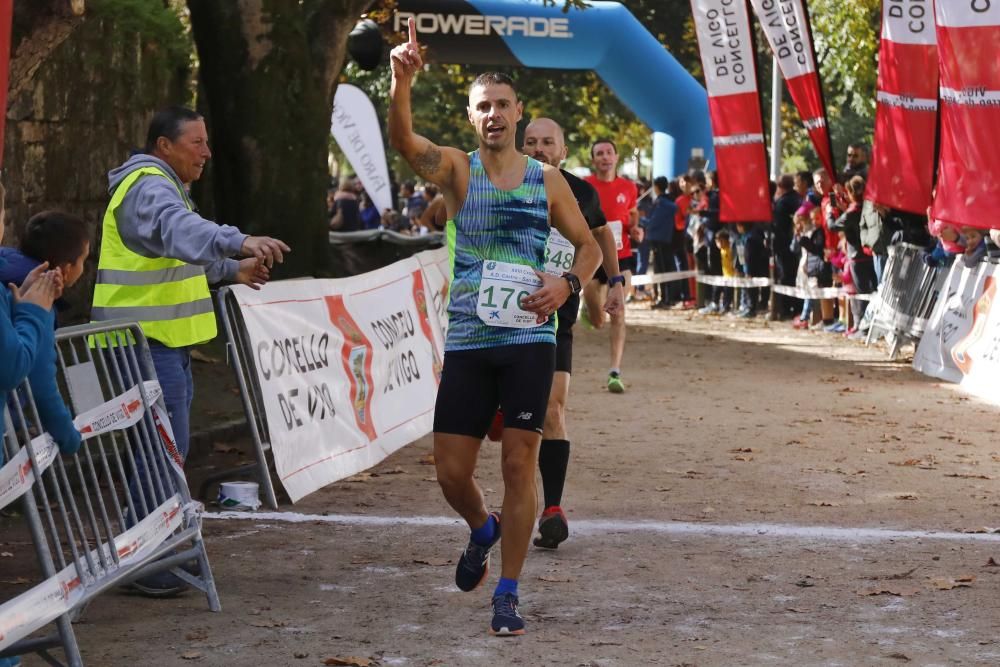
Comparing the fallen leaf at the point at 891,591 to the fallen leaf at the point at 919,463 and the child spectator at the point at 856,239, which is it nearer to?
the fallen leaf at the point at 919,463

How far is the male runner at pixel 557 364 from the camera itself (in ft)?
25.4

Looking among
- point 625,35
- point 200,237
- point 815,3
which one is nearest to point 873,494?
point 200,237

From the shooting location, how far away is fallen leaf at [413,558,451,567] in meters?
7.33

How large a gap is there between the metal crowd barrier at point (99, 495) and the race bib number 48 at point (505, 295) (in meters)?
1.40

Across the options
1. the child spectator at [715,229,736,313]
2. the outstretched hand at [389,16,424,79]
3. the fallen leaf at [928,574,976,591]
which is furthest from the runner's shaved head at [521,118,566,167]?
the child spectator at [715,229,736,313]

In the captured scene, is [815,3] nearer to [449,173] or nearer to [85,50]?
[85,50]

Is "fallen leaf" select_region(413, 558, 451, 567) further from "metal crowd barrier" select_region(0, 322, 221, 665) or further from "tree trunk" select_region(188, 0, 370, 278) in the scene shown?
"tree trunk" select_region(188, 0, 370, 278)

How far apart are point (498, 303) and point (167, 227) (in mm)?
1388

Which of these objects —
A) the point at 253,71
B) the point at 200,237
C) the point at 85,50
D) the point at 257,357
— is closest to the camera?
the point at 200,237

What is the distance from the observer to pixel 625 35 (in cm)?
2528

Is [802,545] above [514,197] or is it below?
below

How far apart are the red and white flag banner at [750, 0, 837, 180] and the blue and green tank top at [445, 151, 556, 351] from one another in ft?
43.0

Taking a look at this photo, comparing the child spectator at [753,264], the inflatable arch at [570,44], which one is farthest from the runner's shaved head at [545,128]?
the inflatable arch at [570,44]

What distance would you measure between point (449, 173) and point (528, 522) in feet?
4.39
